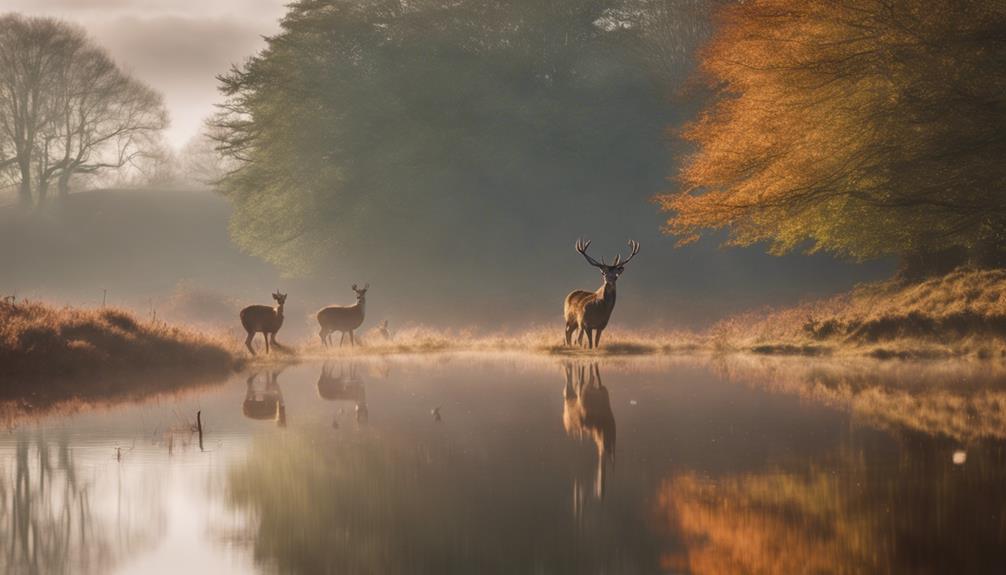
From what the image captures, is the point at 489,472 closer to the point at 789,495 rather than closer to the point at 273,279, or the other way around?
the point at 789,495

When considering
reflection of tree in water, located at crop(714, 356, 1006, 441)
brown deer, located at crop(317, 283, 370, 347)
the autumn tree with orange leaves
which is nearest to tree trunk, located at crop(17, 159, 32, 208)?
brown deer, located at crop(317, 283, 370, 347)

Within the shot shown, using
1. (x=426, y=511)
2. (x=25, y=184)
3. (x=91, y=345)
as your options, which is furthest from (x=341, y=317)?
(x=25, y=184)

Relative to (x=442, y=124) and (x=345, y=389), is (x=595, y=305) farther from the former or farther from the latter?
(x=442, y=124)

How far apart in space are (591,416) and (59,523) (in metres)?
7.29

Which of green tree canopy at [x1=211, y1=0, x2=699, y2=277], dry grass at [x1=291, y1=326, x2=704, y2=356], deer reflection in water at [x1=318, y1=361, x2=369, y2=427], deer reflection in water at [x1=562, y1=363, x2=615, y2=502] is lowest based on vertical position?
deer reflection in water at [x1=562, y1=363, x2=615, y2=502]

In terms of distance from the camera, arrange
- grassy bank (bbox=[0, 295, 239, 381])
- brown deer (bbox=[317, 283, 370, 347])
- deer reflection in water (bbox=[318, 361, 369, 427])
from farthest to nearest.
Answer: brown deer (bbox=[317, 283, 370, 347]) < grassy bank (bbox=[0, 295, 239, 381]) < deer reflection in water (bbox=[318, 361, 369, 427])

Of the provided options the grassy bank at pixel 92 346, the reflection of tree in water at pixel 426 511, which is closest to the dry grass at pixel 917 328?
the grassy bank at pixel 92 346

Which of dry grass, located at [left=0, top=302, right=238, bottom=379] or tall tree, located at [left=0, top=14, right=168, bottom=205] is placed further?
tall tree, located at [left=0, top=14, right=168, bottom=205]

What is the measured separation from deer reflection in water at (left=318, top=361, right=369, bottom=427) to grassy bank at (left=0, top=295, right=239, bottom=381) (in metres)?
2.16

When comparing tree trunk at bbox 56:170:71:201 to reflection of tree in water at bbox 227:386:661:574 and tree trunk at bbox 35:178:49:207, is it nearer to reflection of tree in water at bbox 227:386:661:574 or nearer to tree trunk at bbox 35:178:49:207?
tree trunk at bbox 35:178:49:207

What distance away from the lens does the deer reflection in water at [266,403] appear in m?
14.9

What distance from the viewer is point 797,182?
2491cm

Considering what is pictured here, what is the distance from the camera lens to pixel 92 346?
1998 centimetres

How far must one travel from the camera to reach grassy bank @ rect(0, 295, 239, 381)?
736 inches
